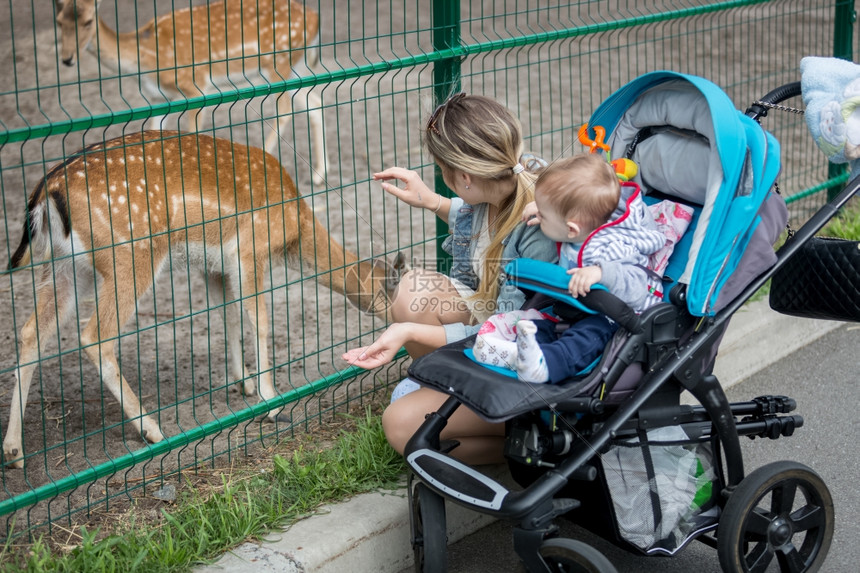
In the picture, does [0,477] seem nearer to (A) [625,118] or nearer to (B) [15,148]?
(A) [625,118]

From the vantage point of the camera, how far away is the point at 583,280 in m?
2.54

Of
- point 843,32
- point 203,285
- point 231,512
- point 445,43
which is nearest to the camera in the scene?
point 231,512

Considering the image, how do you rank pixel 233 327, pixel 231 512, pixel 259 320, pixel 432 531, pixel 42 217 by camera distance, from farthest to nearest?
pixel 233 327, pixel 259 320, pixel 42 217, pixel 231 512, pixel 432 531

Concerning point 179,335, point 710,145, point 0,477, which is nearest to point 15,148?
point 179,335

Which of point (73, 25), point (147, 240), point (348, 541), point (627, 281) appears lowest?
point (348, 541)

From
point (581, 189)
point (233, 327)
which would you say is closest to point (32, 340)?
point (233, 327)

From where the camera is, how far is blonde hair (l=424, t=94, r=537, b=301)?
9.80 feet

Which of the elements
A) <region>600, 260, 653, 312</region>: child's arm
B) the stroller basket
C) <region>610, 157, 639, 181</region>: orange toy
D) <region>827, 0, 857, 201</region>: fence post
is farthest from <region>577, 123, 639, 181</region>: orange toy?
<region>827, 0, 857, 201</region>: fence post

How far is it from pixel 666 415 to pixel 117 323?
2126 mm

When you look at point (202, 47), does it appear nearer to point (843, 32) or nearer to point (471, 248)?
point (843, 32)

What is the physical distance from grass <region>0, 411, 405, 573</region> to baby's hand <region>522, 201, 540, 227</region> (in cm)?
98

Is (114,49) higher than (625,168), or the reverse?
(114,49)

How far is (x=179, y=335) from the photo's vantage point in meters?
4.86

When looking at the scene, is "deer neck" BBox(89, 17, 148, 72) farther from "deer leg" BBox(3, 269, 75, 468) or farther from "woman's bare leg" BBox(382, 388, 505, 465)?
"woman's bare leg" BBox(382, 388, 505, 465)
